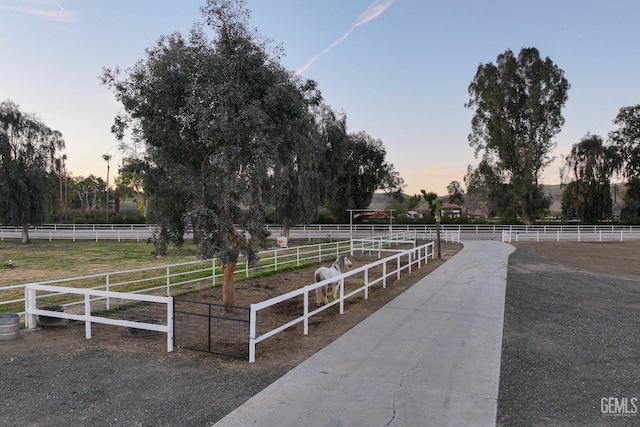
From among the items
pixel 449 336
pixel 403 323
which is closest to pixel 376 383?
pixel 449 336

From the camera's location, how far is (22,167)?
3109cm

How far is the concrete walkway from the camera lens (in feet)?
13.4

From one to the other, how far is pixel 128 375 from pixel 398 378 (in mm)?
3464

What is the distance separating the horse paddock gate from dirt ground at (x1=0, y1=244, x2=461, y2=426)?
27 cm

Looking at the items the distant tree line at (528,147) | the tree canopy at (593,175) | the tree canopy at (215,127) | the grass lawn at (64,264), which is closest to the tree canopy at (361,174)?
the distant tree line at (528,147)

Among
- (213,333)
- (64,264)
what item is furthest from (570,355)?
(64,264)

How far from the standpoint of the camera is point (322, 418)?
404 centimetres

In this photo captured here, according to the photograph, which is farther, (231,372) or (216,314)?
(216,314)

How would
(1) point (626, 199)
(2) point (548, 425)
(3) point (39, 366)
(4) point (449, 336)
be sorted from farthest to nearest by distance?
1. (1) point (626, 199)
2. (4) point (449, 336)
3. (3) point (39, 366)
4. (2) point (548, 425)

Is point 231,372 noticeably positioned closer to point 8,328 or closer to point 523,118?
point 8,328

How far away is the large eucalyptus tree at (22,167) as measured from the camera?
98.7ft

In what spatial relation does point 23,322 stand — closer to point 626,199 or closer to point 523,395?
point 523,395

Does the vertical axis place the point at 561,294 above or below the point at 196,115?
below

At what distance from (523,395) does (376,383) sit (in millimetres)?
1669
